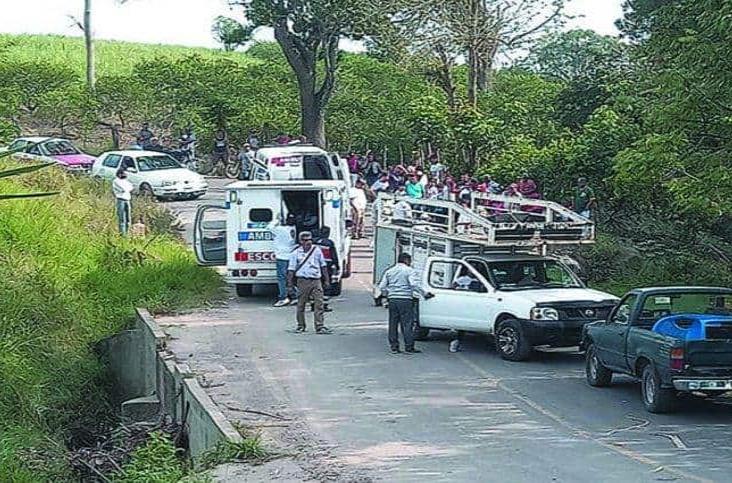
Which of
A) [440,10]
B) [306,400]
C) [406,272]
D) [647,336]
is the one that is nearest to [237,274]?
[406,272]

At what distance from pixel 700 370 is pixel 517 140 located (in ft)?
73.9

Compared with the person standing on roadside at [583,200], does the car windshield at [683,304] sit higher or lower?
lower

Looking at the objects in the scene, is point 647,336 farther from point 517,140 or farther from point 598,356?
point 517,140

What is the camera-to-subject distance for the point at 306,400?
16000 millimetres

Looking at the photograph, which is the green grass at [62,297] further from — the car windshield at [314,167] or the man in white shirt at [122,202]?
the car windshield at [314,167]

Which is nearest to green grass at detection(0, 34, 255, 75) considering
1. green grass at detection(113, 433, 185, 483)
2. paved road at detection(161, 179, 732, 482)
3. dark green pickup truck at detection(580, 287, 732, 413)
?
paved road at detection(161, 179, 732, 482)

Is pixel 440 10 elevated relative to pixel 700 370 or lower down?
elevated

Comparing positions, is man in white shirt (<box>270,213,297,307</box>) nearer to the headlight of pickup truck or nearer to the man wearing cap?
the man wearing cap

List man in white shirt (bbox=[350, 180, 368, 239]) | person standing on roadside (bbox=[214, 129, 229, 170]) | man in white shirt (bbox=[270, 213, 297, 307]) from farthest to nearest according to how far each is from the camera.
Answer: person standing on roadside (bbox=[214, 129, 229, 170])
man in white shirt (bbox=[350, 180, 368, 239])
man in white shirt (bbox=[270, 213, 297, 307])

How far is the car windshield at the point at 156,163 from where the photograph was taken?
38.7 m

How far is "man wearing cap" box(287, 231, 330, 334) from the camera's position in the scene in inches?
815

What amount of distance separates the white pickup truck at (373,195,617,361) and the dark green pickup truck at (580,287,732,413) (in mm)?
1075

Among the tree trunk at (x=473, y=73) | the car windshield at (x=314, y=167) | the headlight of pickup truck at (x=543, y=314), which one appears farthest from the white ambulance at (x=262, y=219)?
the tree trunk at (x=473, y=73)

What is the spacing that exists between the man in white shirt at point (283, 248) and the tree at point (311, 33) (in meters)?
18.9
